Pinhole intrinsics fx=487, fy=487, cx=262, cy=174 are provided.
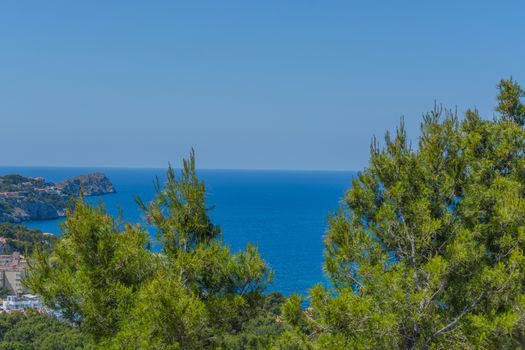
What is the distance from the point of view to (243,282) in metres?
6.25

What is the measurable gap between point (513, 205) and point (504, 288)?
1.00m

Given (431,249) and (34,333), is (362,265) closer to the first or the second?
(431,249)

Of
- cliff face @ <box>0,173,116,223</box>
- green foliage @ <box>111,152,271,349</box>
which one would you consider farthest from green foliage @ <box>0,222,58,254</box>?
green foliage @ <box>111,152,271,349</box>

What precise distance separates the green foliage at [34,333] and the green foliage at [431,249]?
18.9 m

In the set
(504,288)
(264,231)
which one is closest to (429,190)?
(504,288)

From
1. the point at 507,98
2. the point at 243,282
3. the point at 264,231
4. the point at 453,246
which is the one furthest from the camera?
the point at 264,231

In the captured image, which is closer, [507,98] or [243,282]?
[243,282]

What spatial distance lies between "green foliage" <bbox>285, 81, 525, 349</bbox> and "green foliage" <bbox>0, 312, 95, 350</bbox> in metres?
18.9

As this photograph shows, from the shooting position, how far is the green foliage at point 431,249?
16.3 ft

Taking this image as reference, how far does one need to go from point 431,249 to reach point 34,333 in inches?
1084

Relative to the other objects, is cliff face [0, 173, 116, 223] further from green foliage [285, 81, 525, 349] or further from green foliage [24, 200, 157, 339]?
green foliage [285, 81, 525, 349]

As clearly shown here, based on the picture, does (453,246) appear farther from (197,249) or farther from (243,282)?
(197,249)

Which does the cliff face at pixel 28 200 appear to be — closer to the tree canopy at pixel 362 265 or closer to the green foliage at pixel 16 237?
the green foliage at pixel 16 237

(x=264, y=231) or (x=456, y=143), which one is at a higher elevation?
(x=456, y=143)
